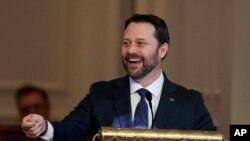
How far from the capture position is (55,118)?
3.02 m

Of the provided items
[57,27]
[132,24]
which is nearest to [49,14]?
[57,27]

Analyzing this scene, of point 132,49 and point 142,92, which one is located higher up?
point 132,49

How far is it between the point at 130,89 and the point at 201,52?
110 centimetres

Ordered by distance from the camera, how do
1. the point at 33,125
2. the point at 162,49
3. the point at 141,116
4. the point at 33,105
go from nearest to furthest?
the point at 33,125
the point at 141,116
the point at 162,49
the point at 33,105

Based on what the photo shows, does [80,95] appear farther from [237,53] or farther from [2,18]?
[237,53]

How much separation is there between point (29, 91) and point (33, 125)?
1.18m

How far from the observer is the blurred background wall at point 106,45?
10.2 ft

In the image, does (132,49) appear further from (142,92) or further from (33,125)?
(33,125)

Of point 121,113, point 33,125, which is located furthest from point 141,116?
point 33,125

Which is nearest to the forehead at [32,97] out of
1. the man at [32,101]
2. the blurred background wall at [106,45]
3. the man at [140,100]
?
the man at [32,101]

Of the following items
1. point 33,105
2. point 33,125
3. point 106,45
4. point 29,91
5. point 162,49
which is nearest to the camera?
point 33,125

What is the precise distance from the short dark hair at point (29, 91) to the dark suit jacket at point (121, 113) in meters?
0.91

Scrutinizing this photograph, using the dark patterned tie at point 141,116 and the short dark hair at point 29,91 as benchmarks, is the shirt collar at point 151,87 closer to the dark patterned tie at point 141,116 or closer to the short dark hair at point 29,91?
the dark patterned tie at point 141,116

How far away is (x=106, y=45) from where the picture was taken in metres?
3.13
